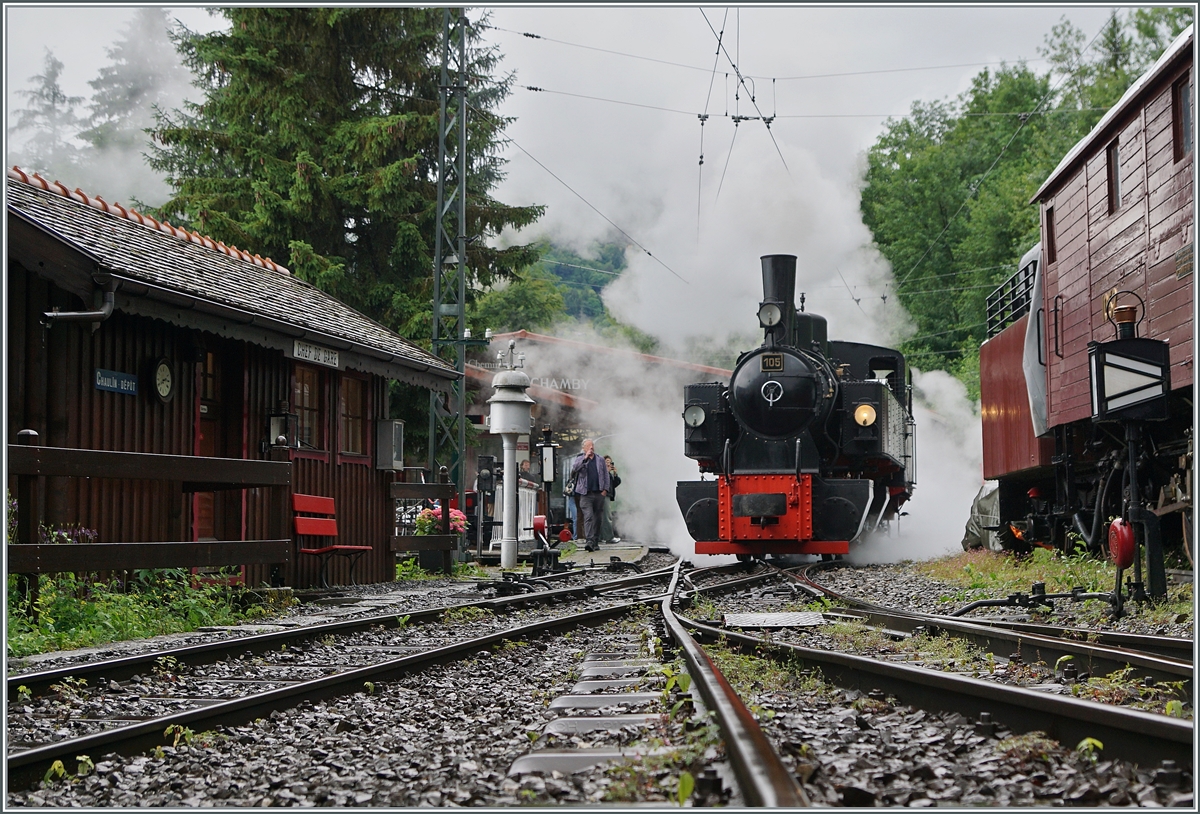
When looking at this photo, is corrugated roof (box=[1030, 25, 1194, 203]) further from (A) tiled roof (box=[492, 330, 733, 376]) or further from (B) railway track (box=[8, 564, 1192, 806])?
(A) tiled roof (box=[492, 330, 733, 376])

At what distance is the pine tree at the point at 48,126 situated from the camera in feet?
189

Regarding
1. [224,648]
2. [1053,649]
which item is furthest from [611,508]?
[1053,649]

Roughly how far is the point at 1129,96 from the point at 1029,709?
7338 mm

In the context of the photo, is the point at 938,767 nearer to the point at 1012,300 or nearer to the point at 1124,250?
the point at 1124,250

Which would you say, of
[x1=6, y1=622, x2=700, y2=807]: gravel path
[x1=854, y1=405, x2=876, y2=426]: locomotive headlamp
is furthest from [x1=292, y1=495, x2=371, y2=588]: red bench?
[x1=6, y1=622, x2=700, y2=807]: gravel path

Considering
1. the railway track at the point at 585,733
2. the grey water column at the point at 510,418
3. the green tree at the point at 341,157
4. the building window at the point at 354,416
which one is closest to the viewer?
the railway track at the point at 585,733

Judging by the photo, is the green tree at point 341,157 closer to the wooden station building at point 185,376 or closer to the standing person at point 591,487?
the standing person at point 591,487

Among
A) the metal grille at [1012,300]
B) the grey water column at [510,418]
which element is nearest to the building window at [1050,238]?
the metal grille at [1012,300]

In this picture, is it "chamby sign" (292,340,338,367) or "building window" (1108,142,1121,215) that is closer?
"building window" (1108,142,1121,215)

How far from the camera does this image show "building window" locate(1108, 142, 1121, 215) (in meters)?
10.1

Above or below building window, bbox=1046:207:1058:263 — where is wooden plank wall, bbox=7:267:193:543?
below

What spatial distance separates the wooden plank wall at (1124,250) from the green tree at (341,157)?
41.7ft

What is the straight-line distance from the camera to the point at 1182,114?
8516 mm

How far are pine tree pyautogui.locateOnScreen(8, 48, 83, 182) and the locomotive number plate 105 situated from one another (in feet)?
170
